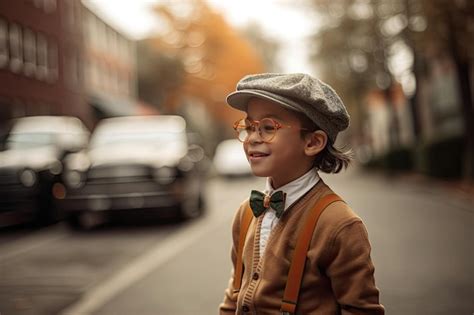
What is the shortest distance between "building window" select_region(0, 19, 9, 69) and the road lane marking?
18.4 metres

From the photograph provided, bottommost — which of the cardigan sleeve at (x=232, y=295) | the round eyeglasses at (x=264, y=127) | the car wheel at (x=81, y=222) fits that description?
the car wheel at (x=81, y=222)

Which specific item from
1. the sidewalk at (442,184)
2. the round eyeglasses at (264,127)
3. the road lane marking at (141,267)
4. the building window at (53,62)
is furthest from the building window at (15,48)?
the round eyeglasses at (264,127)

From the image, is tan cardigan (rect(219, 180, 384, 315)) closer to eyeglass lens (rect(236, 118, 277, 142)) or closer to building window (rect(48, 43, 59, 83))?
eyeglass lens (rect(236, 118, 277, 142))

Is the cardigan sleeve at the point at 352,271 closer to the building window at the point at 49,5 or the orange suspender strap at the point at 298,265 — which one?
the orange suspender strap at the point at 298,265

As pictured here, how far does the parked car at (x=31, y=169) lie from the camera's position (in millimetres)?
11492

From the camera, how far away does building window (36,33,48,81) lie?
102ft

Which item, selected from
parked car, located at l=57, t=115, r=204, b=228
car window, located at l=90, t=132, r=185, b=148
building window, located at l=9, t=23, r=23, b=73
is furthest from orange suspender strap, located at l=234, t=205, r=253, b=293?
building window, located at l=9, t=23, r=23, b=73

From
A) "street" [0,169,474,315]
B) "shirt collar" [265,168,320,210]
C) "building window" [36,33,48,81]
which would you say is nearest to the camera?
"shirt collar" [265,168,320,210]

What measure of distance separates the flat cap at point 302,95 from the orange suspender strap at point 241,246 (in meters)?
0.45

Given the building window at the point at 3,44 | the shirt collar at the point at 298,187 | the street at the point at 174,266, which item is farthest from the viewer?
the building window at the point at 3,44

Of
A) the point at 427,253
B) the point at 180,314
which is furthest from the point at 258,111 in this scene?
the point at 427,253

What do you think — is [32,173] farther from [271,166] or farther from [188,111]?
[188,111]

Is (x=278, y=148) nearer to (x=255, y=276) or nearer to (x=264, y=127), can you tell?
(x=264, y=127)

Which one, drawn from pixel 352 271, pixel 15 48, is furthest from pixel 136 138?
pixel 15 48
